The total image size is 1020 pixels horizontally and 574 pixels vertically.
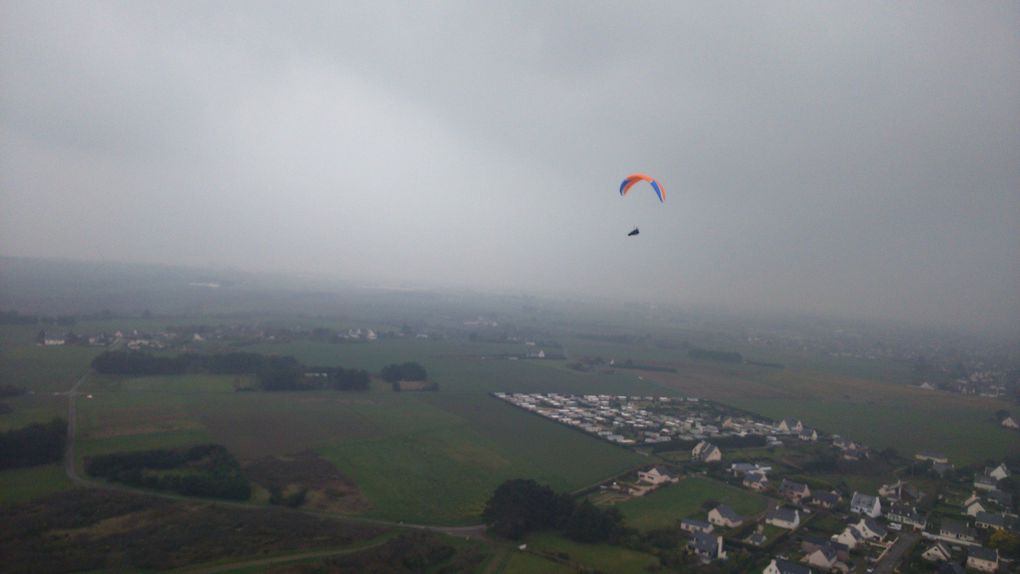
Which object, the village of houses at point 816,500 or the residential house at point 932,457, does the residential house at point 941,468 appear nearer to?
the village of houses at point 816,500

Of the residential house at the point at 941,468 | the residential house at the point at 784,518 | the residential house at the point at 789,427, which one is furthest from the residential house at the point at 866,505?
the residential house at the point at 789,427

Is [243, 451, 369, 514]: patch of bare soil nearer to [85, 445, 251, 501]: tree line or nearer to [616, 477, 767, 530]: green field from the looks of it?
[85, 445, 251, 501]: tree line

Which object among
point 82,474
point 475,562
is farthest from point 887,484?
point 82,474

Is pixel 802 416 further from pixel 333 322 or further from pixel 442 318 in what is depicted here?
pixel 442 318

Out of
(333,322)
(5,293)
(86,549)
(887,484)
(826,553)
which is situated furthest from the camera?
(333,322)

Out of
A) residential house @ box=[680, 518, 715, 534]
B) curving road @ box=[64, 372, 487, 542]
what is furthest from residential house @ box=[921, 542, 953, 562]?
A: curving road @ box=[64, 372, 487, 542]

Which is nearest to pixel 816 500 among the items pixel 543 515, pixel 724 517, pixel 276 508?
pixel 724 517
